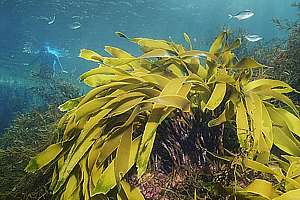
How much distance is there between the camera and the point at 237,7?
27.0 m

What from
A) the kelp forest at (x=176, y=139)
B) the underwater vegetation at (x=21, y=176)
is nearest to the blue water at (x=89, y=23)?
the underwater vegetation at (x=21, y=176)

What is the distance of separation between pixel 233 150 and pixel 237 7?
2704cm

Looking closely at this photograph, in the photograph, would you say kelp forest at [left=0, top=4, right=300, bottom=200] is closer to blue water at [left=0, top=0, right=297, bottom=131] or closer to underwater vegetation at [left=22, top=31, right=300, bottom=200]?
underwater vegetation at [left=22, top=31, right=300, bottom=200]

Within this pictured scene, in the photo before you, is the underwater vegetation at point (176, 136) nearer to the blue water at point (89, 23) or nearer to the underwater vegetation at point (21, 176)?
the underwater vegetation at point (21, 176)

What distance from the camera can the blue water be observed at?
18719 millimetres

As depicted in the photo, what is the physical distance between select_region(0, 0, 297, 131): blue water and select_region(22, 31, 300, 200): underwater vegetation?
44.1ft

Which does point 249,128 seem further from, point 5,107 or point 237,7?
point 237,7

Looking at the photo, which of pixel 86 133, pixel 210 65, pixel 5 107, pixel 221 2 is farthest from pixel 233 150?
pixel 221 2

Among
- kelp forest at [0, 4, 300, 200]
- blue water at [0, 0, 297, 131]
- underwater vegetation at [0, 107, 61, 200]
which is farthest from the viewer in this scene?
blue water at [0, 0, 297, 131]

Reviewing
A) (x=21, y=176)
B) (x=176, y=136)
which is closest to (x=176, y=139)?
(x=176, y=136)

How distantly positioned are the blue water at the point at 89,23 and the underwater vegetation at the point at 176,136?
13447 millimetres

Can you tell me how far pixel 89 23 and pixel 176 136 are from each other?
2112 centimetres

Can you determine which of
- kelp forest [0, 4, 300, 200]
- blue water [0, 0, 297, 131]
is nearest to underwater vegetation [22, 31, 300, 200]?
kelp forest [0, 4, 300, 200]

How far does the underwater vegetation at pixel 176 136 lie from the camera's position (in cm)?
183
